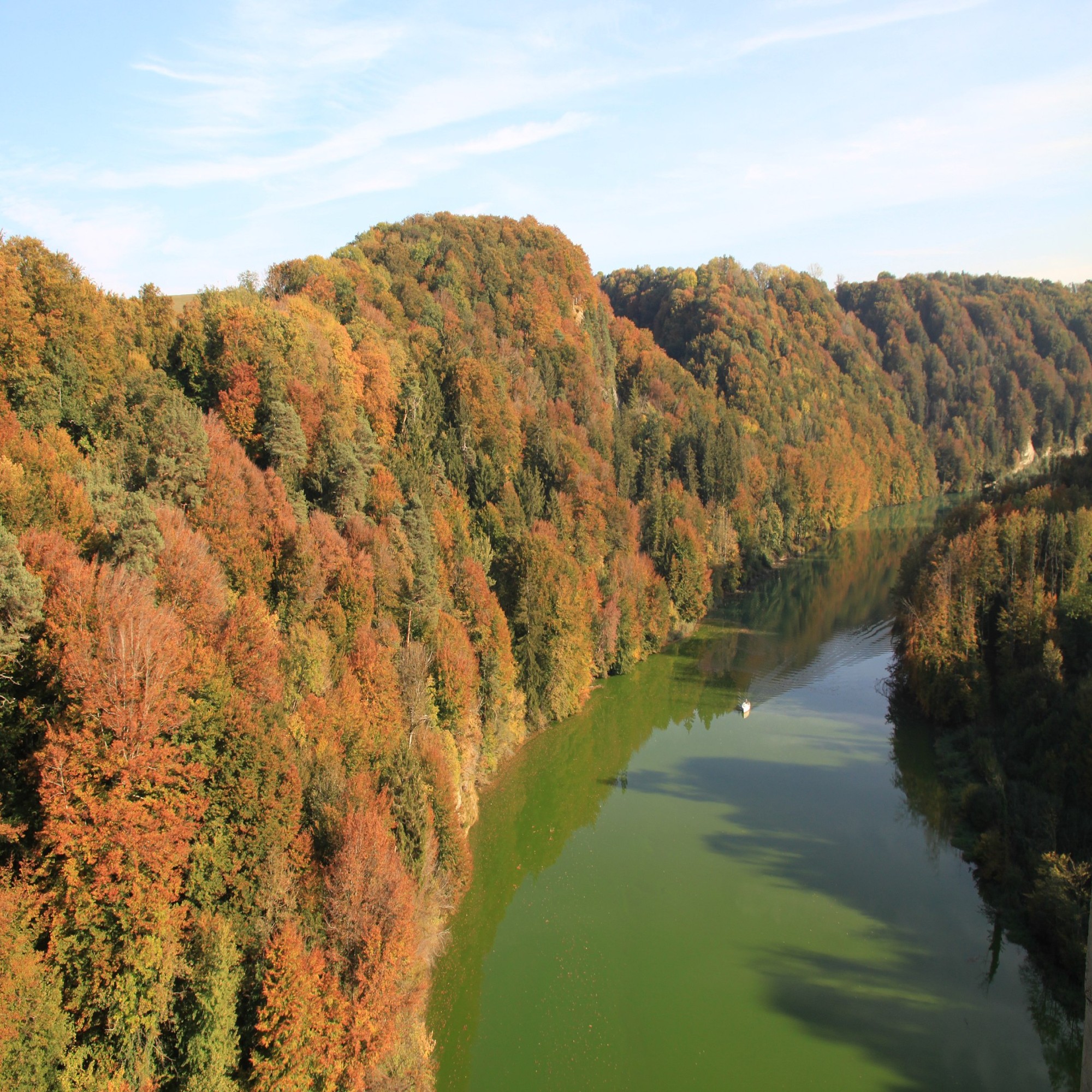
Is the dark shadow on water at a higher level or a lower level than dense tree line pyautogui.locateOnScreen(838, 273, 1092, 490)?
lower

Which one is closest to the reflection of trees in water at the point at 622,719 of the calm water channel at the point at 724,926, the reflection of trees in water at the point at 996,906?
the calm water channel at the point at 724,926

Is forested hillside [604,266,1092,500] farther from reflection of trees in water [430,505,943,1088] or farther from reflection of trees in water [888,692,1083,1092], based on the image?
reflection of trees in water [888,692,1083,1092]

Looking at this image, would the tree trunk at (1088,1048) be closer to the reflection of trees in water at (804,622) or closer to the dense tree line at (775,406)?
the reflection of trees in water at (804,622)

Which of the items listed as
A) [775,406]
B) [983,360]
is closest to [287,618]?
[775,406]

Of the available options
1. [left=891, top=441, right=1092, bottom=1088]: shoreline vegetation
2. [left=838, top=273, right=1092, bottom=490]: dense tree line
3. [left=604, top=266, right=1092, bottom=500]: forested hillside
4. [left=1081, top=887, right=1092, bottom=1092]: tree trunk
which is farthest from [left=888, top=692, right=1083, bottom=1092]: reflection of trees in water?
[left=838, top=273, right=1092, bottom=490]: dense tree line

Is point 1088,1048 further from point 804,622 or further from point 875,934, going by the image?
point 804,622
